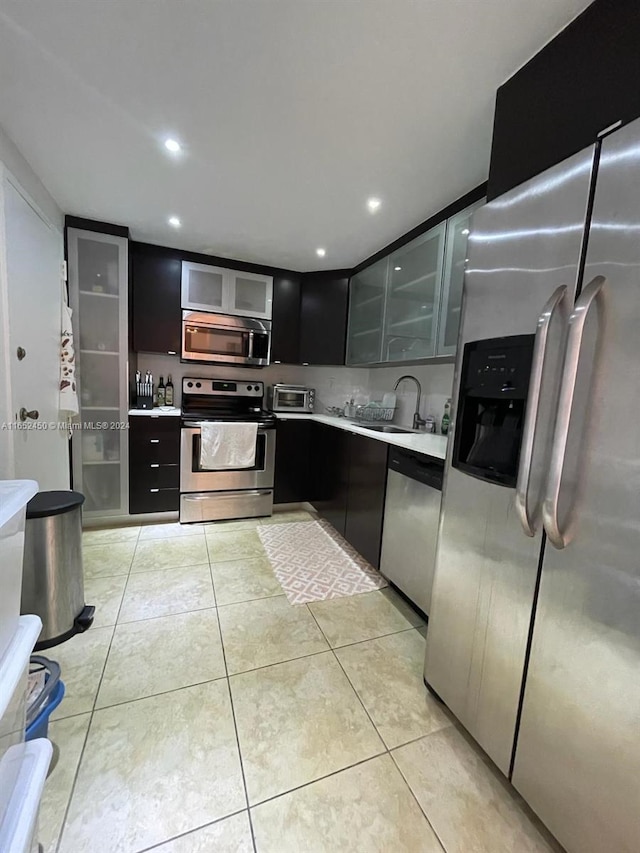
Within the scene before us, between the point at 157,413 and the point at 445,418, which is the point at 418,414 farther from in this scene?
the point at 157,413

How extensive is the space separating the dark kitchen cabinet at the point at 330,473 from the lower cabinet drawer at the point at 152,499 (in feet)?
3.91

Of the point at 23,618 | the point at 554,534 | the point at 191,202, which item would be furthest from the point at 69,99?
the point at 554,534

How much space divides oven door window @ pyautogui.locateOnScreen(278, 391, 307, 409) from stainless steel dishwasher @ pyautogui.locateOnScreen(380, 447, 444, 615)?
1.59 m

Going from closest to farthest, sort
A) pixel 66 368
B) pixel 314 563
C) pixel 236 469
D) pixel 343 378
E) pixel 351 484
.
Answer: pixel 66 368
pixel 314 563
pixel 351 484
pixel 236 469
pixel 343 378

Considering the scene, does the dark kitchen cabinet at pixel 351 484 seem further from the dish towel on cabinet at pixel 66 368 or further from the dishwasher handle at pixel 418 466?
the dish towel on cabinet at pixel 66 368

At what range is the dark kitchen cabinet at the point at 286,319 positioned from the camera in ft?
10.2

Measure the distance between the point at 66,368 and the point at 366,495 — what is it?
2.17 meters

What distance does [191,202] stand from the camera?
6.61 feet

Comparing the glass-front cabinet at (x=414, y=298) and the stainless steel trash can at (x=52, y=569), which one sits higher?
the glass-front cabinet at (x=414, y=298)

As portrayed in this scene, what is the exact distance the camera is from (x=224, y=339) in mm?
2967

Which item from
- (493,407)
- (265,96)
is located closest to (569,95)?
(493,407)

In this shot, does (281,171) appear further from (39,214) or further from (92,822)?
(92,822)

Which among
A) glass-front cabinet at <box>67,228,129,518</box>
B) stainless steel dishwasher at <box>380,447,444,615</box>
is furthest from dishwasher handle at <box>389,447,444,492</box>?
glass-front cabinet at <box>67,228,129,518</box>

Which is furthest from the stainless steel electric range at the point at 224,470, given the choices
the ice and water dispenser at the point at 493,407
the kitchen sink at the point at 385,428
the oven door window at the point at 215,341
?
the ice and water dispenser at the point at 493,407
